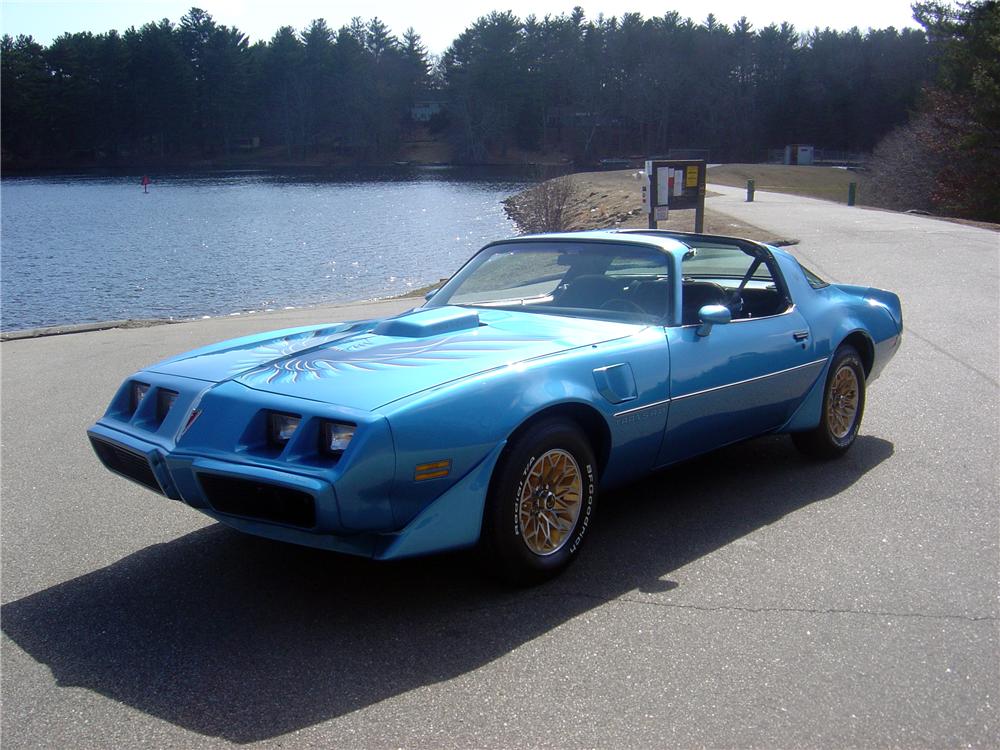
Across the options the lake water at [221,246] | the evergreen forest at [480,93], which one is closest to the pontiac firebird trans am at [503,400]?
the lake water at [221,246]

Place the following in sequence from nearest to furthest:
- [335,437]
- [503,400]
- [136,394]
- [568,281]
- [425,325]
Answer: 1. [335,437]
2. [503,400]
3. [136,394]
4. [425,325]
5. [568,281]

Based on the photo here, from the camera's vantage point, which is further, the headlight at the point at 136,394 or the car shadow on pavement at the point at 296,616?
the headlight at the point at 136,394

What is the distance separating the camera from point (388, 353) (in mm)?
4195

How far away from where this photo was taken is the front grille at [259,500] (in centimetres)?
343

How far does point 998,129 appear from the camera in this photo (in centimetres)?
3847

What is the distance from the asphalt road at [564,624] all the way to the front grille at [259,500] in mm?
456

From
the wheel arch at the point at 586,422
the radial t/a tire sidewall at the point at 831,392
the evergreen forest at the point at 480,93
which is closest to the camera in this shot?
the wheel arch at the point at 586,422

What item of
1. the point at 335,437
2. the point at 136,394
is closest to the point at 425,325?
the point at 335,437

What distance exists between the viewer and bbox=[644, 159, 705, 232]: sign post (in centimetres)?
1468

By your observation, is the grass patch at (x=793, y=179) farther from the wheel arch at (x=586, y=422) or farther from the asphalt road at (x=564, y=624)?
the wheel arch at (x=586, y=422)

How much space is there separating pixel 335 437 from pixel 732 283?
134 inches

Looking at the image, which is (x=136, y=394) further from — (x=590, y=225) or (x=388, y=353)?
(x=590, y=225)

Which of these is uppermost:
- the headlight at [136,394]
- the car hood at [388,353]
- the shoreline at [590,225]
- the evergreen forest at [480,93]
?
the evergreen forest at [480,93]

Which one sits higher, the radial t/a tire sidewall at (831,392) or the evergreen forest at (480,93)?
the evergreen forest at (480,93)
